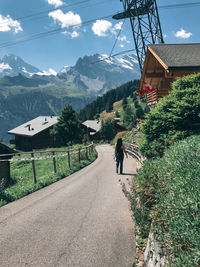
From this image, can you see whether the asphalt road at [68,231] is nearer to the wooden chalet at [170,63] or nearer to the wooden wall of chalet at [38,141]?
the wooden chalet at [170,63]

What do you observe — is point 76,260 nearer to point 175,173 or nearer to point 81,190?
point 175,173

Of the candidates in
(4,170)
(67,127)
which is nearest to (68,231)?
(4,170)

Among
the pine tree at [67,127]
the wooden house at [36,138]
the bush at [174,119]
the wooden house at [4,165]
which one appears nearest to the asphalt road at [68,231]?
the bush at [174,119]

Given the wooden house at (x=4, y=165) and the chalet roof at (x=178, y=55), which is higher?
the chalet roof at (x=178, y=55)

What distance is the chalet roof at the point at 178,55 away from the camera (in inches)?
481

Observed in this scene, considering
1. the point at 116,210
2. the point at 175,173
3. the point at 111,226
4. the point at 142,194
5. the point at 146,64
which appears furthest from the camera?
the point at 146,64

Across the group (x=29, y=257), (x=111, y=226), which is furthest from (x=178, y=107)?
(x=29, y=257)

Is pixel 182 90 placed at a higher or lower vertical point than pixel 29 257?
higher

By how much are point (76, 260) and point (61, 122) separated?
39981 mm

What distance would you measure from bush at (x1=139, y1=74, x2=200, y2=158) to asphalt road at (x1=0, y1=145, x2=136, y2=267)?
8.06ft

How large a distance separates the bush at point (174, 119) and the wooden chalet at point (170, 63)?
3.29m

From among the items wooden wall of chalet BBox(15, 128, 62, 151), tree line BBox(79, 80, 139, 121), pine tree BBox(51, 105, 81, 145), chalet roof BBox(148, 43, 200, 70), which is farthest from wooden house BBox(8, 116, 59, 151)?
tree line BBox(79, 80, 139, 121)

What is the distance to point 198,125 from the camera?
23.2ft

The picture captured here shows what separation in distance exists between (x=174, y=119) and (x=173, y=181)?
14.7 feet
